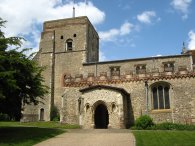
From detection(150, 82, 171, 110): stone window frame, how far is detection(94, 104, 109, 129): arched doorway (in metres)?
5.20

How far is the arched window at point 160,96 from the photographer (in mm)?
28500

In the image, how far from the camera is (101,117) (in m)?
30.4

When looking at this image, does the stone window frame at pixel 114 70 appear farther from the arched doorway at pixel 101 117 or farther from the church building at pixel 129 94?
the arched doorway at pixel 101 117

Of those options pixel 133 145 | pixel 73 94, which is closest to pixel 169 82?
pixel 73 94

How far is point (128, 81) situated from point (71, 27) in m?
18.4

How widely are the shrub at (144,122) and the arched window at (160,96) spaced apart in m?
2.43

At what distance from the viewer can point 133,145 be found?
49.9 feet

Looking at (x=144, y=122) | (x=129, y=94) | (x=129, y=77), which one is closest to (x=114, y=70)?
(x=129, y=77)

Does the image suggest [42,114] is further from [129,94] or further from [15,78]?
[15,78]

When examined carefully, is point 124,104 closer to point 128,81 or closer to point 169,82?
point 128,81

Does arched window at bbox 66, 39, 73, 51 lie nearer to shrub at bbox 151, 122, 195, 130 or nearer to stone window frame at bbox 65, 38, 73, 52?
stone window frame at bbox 65, 38, 73, 52

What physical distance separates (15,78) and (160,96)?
1539 centimetres

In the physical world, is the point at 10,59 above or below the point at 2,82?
above

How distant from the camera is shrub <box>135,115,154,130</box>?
85.9ft
